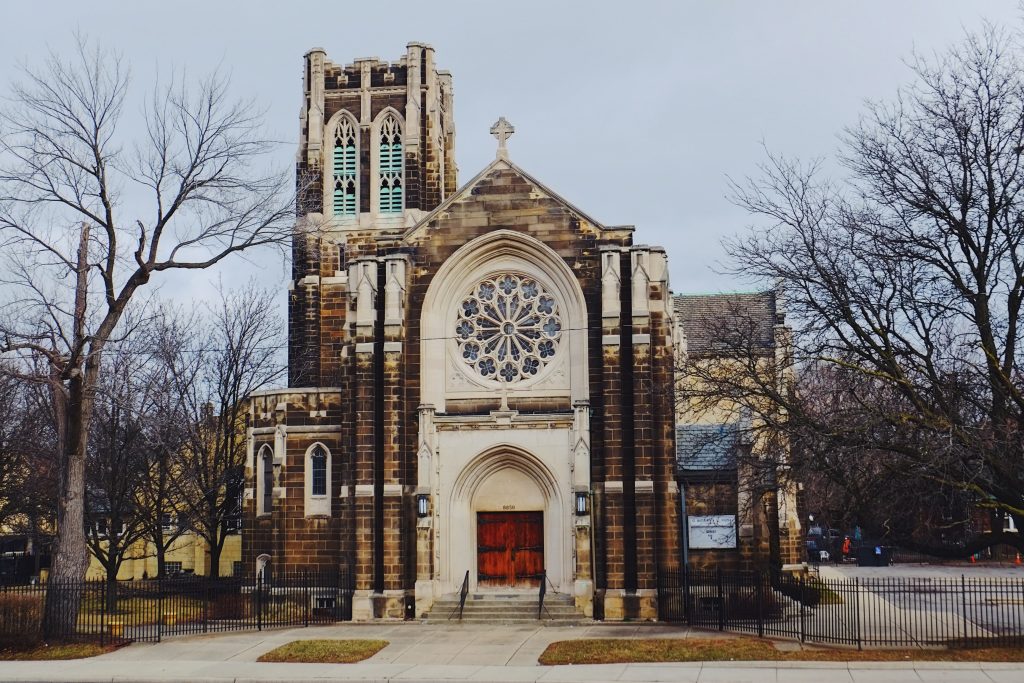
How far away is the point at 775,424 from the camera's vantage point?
22.2m

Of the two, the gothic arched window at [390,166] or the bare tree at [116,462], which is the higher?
the gothic arched window at [390,166]

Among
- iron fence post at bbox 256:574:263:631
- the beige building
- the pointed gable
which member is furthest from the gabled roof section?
the beige building

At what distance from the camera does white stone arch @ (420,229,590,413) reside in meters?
28.4

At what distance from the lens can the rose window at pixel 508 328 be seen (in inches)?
1135

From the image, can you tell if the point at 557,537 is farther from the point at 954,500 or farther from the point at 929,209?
the point at 929,209

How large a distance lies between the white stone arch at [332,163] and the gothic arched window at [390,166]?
2.45 feet

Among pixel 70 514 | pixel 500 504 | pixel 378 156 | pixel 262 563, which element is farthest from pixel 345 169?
pixel 70 514

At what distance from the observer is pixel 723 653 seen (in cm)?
2112

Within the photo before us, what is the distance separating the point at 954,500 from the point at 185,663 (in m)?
15.0

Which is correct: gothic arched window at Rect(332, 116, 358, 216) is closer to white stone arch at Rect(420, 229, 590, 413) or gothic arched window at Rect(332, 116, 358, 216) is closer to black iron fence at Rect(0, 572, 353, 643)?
white stone arch at Rect(420, 229, 590, 413)

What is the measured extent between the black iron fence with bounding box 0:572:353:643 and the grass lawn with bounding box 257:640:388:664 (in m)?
3.43

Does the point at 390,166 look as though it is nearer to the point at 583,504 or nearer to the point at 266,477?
the point at 266,477

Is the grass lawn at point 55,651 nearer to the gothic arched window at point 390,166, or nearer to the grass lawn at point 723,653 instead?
the grass lawn at point 723,653

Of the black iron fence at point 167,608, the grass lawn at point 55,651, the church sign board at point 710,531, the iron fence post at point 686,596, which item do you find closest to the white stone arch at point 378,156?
the black iron fence at point 167,608
